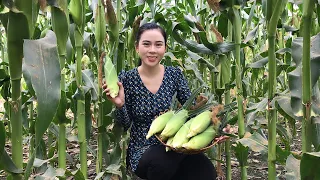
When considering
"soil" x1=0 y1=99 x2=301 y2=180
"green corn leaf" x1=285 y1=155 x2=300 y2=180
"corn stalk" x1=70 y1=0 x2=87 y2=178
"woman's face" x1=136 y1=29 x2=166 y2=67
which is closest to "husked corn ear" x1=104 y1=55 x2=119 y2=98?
"corn stalk" x1=70 y1=0 x2=87 y2=178

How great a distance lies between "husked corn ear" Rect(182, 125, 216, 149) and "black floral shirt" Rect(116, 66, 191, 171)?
0.54m

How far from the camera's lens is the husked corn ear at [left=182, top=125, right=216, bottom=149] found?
1971mm

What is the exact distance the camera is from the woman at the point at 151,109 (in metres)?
2.40

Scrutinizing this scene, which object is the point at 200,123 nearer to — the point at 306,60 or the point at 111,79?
the point at 111,79

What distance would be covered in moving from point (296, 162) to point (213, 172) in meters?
1.04

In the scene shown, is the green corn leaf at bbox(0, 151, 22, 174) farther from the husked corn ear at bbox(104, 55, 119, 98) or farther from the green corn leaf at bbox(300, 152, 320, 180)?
the green corn leaf at bbox(300, 152, 320, 180)

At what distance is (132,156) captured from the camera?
2.58m

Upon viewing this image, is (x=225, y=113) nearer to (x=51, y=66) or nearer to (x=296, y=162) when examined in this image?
(x=296, y=162)

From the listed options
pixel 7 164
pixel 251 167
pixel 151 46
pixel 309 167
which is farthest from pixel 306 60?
pixel 251 167

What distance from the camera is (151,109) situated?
2533mm

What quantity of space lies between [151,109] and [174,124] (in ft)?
1.47

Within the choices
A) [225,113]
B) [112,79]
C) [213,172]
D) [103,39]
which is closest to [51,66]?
[112,79]

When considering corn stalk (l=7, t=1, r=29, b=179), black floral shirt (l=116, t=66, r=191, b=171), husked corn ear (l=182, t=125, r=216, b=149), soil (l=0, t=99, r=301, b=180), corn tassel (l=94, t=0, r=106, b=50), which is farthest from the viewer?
soil (l=0, t=99, r=301, b=180)

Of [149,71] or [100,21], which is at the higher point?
[100,21]
